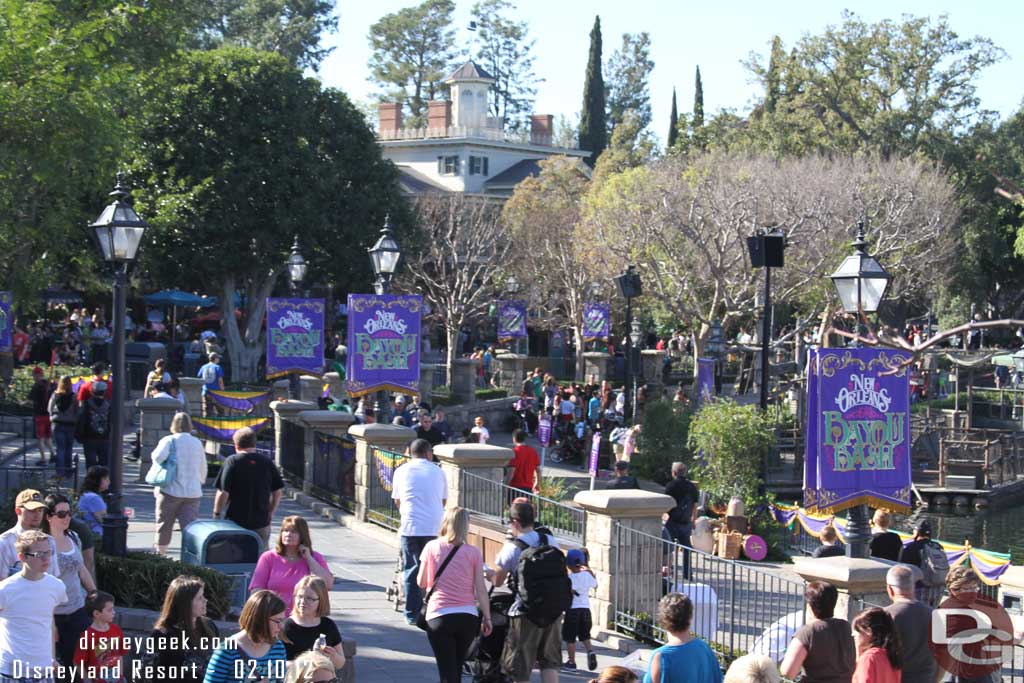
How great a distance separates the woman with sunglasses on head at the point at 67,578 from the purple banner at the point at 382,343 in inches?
380

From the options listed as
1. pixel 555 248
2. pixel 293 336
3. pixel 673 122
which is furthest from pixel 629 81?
pixel 293 336

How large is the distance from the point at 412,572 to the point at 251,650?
4631 mm

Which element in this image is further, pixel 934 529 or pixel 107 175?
pixel 934 529

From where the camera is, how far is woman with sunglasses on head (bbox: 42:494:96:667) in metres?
8.79

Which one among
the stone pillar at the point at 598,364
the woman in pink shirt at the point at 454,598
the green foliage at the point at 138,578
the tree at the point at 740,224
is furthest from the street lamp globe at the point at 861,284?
the stone pillar at the point at 598,364

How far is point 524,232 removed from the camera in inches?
2015

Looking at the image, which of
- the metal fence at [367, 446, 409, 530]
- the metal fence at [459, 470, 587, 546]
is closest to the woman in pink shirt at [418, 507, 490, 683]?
the metal fence at [459, 470, 587, 546]

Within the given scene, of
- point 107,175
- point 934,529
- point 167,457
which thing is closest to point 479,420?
point 167,457

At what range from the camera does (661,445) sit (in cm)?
2750

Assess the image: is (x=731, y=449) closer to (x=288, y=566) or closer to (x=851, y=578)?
(x=851, y=578)

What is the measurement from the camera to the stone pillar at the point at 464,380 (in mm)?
37406

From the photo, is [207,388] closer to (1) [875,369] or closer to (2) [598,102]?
(1) [875,369]

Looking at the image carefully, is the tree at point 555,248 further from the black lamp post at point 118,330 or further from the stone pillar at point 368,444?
the black lamp post at point 118,330

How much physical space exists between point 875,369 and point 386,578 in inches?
225
